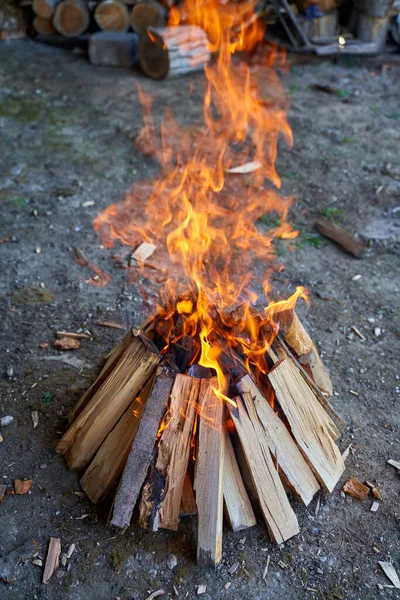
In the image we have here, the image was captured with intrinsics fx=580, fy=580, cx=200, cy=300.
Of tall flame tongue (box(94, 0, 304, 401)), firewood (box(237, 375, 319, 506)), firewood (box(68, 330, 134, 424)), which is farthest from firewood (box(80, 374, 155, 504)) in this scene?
firewood (box(237, 375, 319, 506))

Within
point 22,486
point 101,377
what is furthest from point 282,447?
point 22,486

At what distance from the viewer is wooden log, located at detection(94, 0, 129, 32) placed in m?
9.52

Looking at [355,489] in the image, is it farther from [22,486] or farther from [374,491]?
[22,486]

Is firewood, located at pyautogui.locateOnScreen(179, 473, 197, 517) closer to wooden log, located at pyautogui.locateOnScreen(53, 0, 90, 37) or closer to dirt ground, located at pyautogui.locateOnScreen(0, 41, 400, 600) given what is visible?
dirt ground, located at pyautogui.locateOnScreen(0, 41, 400, 600)

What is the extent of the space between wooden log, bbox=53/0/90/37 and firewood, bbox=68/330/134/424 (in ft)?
26.8

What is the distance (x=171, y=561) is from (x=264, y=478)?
634mm

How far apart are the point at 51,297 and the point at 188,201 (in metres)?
1.88

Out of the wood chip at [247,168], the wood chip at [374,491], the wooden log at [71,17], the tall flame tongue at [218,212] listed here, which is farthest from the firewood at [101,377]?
the wooden log at [71,17]

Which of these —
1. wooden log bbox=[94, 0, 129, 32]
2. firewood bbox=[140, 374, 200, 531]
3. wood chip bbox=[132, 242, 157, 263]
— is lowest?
wood chip bbox=[132, 242, 157, 263]

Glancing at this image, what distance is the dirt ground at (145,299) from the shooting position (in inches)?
117

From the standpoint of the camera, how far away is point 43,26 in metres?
10.0

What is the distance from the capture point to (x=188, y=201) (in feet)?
19.5

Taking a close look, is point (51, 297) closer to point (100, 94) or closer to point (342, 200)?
point (342, 200)

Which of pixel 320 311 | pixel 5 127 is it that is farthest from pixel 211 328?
pixel 5 127
